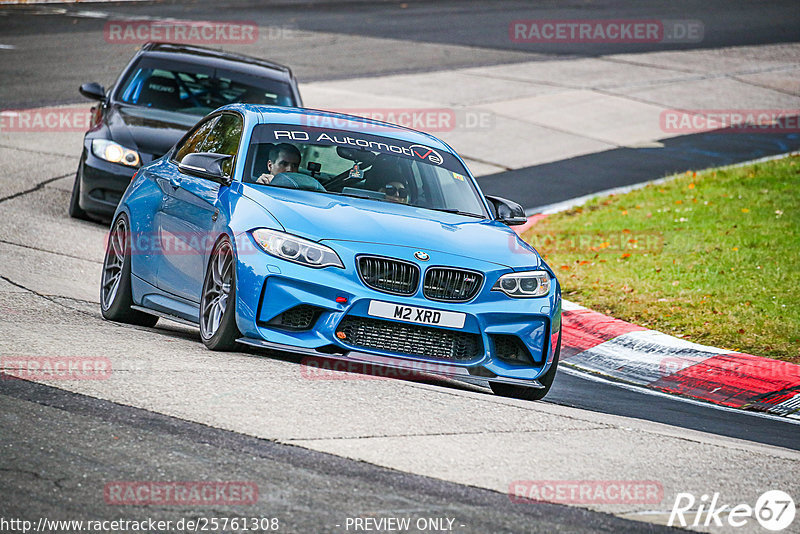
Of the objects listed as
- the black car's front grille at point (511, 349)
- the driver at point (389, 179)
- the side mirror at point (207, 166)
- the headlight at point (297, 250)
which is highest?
the side mirror at point (207, 166)

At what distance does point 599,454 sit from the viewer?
6.02m

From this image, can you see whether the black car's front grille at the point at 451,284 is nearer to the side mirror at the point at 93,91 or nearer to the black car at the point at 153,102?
the black car at the point at 153,102

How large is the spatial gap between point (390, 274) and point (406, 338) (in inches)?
15.1

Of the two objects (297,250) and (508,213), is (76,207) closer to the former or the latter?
(508,213)

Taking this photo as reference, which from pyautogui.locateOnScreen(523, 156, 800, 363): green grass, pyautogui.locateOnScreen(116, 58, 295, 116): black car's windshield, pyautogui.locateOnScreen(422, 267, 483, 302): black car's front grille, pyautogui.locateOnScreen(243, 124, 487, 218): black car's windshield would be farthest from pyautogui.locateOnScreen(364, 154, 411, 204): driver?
pyautogui.locateOnScreen(116, 58, 295, 116): black car's windshield

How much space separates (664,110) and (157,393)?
Answer: 18348 millimetres

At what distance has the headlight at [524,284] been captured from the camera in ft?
24.5

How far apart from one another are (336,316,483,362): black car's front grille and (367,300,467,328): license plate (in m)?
0.05

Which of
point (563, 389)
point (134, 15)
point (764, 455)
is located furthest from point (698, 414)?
point (134, 15)

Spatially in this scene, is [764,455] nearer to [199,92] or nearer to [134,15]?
[199,92]

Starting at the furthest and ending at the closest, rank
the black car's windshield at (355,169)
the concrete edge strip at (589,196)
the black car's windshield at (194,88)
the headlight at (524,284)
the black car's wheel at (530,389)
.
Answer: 1. the concrete edge strip at (589,196)
2. the black car's windshield at (194,88)
3. the black car's windshield at (355,169)
4. the black car's wheel at (530,389)
5. the headlight at (524,284)

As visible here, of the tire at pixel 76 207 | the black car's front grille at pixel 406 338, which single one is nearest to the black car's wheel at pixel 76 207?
the tire at pixel 76 207

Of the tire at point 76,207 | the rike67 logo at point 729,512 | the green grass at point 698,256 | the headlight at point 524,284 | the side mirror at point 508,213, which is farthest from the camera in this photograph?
the tire at point 76,207

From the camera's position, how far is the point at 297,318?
23.6 feet
